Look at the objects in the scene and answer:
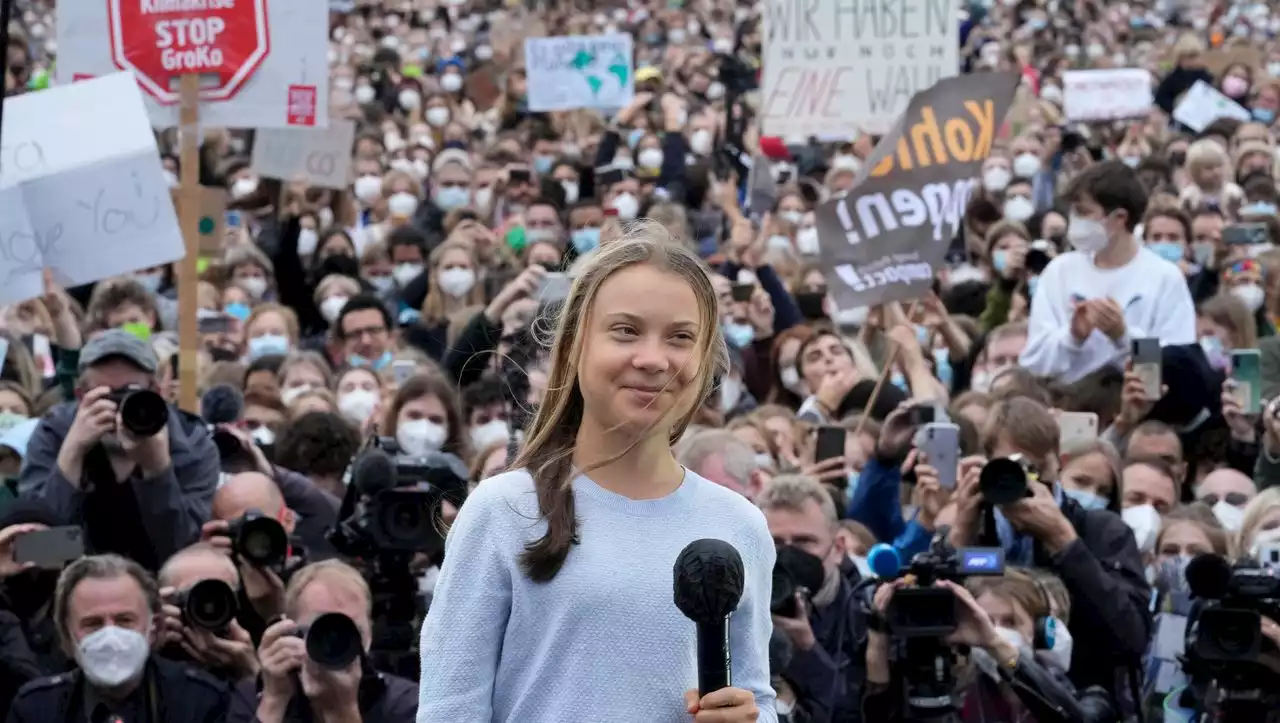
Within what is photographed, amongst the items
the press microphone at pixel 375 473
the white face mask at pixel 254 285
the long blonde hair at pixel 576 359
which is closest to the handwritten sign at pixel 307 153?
the white face mask at pixel 254 285

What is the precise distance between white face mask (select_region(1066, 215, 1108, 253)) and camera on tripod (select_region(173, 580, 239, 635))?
4.58m

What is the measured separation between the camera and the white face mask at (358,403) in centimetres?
1045

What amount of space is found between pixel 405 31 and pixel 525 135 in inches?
428

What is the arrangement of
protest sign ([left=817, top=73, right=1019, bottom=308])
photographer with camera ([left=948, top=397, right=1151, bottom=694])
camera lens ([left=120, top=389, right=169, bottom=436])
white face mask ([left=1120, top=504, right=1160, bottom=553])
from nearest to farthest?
photographer with camera ([left=948, top=397, right=1151, bottom=694]) → camera lens ([left=120, top=389, right=169, bottom=436]) → white face mask ([left=1120, top=504, right=1160, bottom=553]) → protest sign ([left=817, top=73, right=1019, bottom=308])

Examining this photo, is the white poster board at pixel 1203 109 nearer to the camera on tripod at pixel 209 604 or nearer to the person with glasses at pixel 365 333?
the person with glasses at pixel 365 333

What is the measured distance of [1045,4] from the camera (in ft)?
107

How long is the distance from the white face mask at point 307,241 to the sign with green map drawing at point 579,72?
4.39m

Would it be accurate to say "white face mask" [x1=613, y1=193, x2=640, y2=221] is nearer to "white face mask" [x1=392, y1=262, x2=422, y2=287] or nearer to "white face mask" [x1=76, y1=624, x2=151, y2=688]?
"white face mask" [x1=392, y1=262, x2=422, y2=287]

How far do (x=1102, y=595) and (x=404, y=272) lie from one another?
800cm

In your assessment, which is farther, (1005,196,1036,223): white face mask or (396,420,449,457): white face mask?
(1005,196,1036,223): white face mask

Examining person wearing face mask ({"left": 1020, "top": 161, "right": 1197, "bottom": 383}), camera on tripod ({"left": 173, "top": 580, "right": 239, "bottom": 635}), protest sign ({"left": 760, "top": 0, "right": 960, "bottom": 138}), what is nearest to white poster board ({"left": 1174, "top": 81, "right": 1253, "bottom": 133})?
protest sign ({"left": 760, "top": 0, "right": 960, "bottom": 138})

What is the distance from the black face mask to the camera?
22.4 ft

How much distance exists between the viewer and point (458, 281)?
1281 centimetres

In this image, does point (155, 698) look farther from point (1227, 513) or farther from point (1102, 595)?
point (1227, 513)
